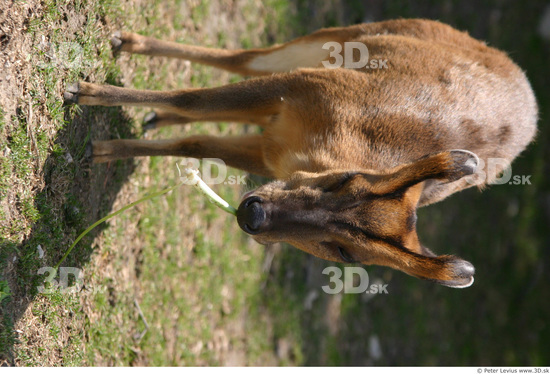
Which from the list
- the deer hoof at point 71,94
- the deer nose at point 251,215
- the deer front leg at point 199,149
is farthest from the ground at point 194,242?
the deer nose at point 251,215

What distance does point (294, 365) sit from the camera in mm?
6762

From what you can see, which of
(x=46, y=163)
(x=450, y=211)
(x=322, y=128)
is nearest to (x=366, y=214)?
(x=322, y=128)


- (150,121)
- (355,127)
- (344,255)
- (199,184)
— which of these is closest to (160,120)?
(150,121)

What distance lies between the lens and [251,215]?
10.9 feet

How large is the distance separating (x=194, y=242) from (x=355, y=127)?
2.33 m

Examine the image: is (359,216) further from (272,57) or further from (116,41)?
(116,41)

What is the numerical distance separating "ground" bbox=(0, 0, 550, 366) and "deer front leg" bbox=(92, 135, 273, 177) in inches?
6.2

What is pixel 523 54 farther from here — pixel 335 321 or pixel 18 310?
pixel 18 310

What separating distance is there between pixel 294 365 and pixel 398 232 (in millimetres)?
3711

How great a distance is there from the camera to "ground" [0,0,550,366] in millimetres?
3520

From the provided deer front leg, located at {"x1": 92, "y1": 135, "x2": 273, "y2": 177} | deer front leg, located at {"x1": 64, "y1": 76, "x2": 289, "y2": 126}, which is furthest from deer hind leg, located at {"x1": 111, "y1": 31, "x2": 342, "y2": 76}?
deer front leg, located at {"x1": 64, "y1": 76, "x2": 289, "y2": 126}

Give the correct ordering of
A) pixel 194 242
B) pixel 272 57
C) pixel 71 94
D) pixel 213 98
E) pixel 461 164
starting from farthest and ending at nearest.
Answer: pixel 194 242
pixel 272 57
pixel 213 98
pixel 71 94
pixel 461 164

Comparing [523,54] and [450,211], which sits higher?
[523,54]

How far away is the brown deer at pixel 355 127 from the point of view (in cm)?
348
